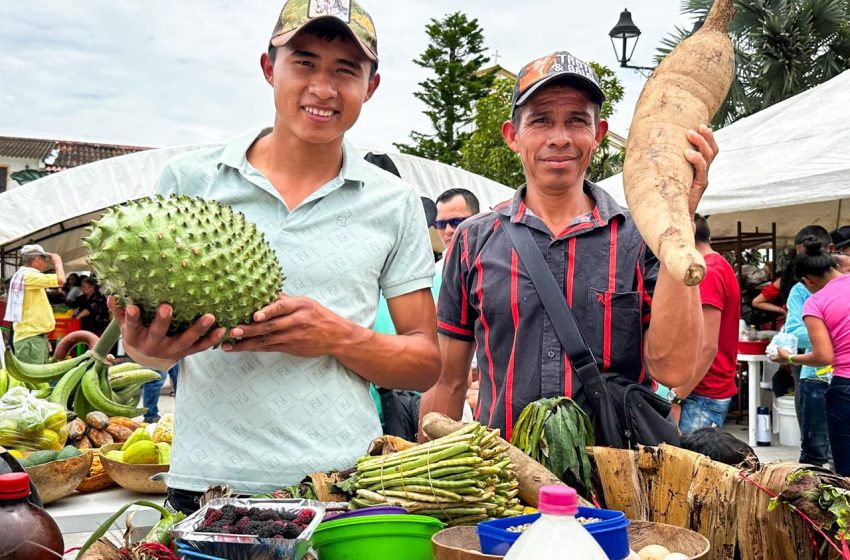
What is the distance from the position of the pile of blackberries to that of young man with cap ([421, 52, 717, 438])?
1.07m

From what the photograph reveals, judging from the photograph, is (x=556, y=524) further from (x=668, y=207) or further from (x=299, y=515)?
(x=668, y=207)

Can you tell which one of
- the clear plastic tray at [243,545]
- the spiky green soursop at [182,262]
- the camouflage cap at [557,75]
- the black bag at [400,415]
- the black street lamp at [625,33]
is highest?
the black street lamp at [625,33]

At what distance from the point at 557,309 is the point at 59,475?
273 centimetres

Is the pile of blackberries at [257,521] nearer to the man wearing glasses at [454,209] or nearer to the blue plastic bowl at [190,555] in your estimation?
the blue plastic bowl at [190,555]

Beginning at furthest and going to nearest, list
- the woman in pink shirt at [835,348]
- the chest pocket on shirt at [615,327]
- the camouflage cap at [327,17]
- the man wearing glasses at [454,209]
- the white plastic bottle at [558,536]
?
1. the woman in pink shirt at [835,348]
2. the man wearing glasses at [454,209]
3. the chest pocket on shirt at [615,327]
4. the camouflage cap at [327,17]
5. the white plastic bottle at [558,536]

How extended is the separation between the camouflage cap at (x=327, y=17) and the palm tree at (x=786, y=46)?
1689 cm

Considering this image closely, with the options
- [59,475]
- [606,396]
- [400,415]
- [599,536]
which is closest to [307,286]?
[606,396]

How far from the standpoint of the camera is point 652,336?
2418 mm

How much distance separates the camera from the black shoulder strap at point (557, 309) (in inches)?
97.2

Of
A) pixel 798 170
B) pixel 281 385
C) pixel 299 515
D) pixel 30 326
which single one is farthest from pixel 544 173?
pixel 30 326

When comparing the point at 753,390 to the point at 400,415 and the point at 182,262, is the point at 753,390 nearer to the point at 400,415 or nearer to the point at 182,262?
the point at 400,415

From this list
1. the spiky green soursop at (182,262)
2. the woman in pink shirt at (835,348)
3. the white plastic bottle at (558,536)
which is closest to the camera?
the white plastic bottle at (558,536)

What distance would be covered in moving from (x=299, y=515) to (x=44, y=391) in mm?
4026

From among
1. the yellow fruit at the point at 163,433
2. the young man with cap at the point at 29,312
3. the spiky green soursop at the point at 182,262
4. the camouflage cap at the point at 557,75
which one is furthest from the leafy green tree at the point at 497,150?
the spiky green soursop at the point at 182,262
